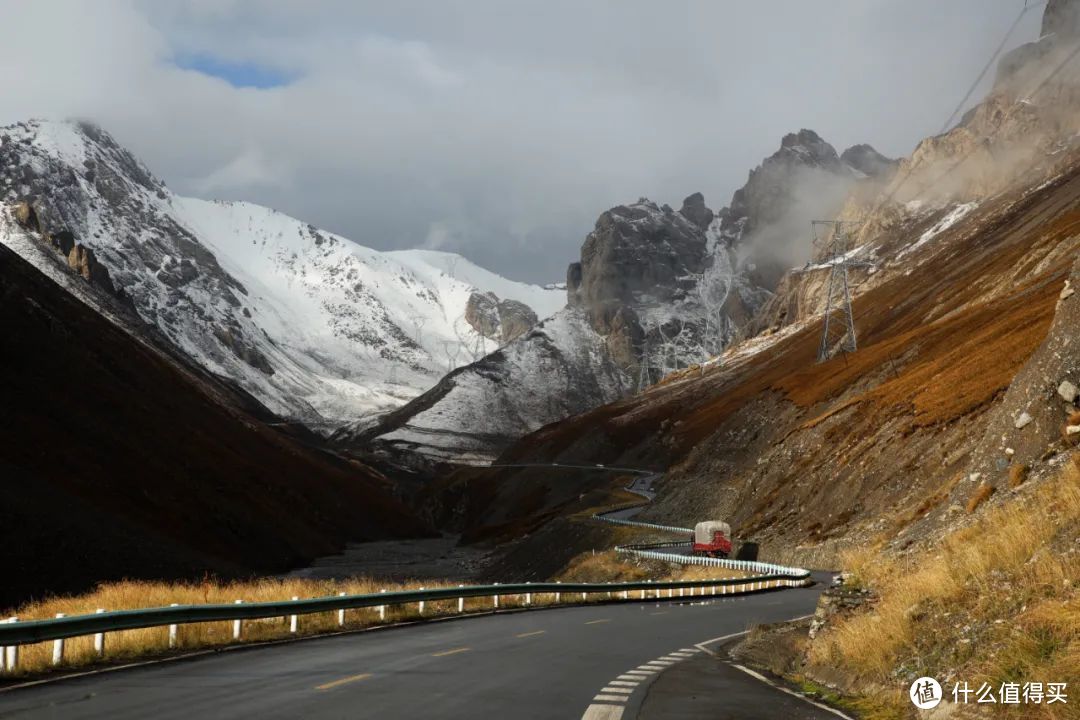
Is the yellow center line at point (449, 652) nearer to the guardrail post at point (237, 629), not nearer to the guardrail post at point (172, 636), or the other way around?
the guardrail post at point (237, 629)

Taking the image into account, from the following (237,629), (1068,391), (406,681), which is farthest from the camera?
Result: (1068,391)

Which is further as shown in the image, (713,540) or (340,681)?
(713,540)

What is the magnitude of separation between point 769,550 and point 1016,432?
44507 mm

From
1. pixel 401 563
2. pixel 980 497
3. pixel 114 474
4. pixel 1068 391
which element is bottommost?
pixel 401 563

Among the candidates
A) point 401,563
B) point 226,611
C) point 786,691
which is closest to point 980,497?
point 786,691

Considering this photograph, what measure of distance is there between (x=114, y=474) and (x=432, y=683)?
249 ft

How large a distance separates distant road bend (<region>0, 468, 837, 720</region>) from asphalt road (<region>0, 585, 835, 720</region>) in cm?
2

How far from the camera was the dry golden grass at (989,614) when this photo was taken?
11.4m

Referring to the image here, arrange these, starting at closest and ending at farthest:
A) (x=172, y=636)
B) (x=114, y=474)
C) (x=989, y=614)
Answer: (x=989, y=614) → (x=172, y=636) → (x=114, y=474)

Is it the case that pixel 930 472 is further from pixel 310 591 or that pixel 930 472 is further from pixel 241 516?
pixel 241 516

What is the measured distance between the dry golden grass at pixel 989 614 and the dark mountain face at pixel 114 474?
52.4 m

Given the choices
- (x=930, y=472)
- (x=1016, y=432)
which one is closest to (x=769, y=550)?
(x=930, y=472)

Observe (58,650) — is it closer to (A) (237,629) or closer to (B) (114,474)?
(A) (237,629)

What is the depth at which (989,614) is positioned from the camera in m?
13.3
